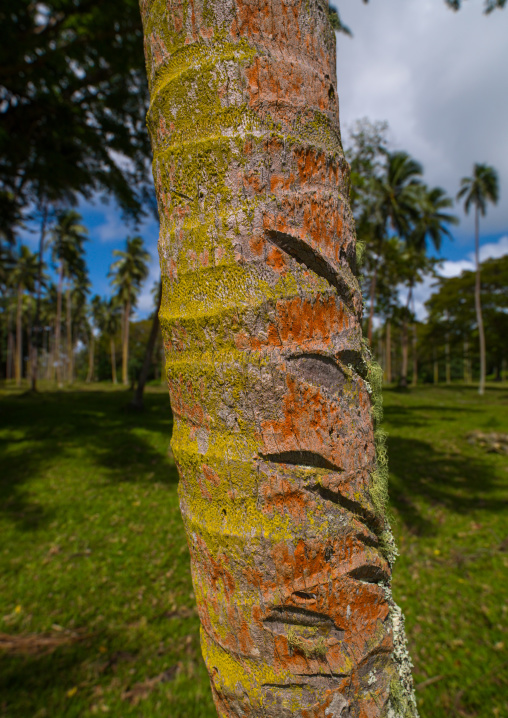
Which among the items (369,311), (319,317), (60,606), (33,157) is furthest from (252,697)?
(369,311)

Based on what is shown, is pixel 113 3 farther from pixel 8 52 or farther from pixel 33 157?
pixel 33 157

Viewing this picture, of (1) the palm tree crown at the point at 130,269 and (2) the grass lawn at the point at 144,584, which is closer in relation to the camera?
(2) the grass lawn at the point at 144,584

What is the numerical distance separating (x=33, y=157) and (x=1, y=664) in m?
12.0

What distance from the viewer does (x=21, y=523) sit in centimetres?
570

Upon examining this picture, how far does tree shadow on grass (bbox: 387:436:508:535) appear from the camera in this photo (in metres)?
6.64

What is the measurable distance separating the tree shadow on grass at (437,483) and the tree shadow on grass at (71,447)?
4.39 m

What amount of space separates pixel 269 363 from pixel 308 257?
0.25 meters

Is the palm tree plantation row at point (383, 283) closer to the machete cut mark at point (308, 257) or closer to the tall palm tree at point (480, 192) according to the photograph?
the tall palm tree at point (480, 192)

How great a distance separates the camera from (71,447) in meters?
9.24

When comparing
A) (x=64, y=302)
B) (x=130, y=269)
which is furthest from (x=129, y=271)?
(x=64, y=302)

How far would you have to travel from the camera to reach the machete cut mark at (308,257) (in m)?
0.83

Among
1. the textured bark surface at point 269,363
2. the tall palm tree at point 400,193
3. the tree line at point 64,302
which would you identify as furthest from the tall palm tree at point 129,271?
the textured bark surface at point 269,363

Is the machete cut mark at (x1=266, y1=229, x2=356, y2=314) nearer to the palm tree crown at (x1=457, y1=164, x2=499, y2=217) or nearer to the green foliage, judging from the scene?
the green foliage

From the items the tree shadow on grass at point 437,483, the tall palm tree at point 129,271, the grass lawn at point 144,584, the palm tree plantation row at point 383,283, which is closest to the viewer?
the grass lawn at point 144,584
